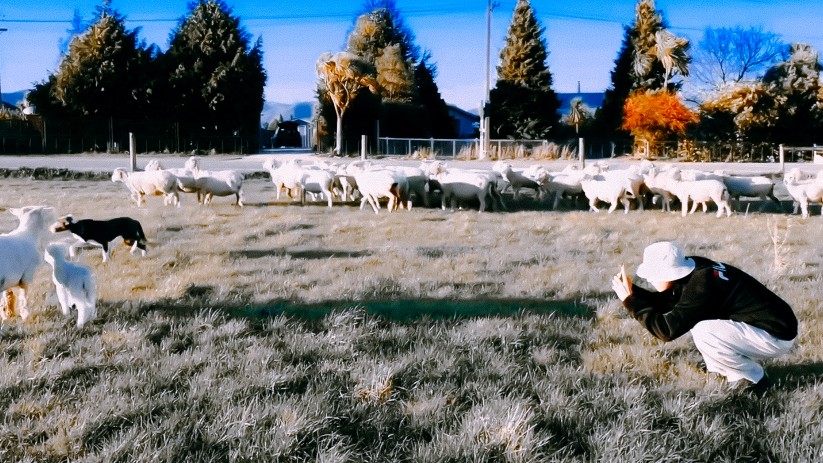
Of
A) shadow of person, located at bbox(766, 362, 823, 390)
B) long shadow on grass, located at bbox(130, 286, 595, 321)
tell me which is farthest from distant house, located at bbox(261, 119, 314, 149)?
shadow of person, located at bbox(766, 362, 823, 390)

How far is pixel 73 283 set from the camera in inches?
233

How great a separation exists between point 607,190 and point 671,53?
2916cm

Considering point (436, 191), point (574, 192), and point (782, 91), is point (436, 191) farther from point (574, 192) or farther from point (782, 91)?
point (782, 91)

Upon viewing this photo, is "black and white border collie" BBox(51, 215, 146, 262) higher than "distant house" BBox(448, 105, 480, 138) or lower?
lower

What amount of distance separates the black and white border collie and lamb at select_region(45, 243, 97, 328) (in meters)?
2.95

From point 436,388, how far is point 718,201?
13289mm

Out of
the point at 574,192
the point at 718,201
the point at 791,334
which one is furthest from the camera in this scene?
the point at 574,192

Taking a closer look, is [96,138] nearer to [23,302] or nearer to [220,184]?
[220,184]

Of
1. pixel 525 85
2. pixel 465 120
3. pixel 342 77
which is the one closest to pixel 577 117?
pixel 525 85

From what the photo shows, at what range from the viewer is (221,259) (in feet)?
31.2

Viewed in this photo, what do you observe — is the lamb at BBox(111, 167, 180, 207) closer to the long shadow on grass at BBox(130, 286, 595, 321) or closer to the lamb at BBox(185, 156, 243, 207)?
the lamb at BBox(185, 156, 243, 207)

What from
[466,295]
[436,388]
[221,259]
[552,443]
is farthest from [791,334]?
[221,259]

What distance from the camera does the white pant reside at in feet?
15.6

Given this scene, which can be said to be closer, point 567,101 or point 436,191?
point 436,191
